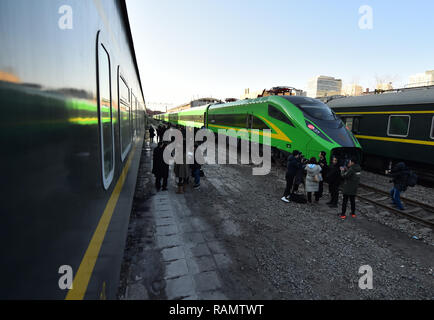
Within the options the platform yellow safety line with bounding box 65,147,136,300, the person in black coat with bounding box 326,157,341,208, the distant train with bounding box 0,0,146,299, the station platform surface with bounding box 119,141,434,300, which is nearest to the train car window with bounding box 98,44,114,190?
the distant train with bounding box 0,0,146,299

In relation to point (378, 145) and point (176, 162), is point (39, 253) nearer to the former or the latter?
point (176, 162)

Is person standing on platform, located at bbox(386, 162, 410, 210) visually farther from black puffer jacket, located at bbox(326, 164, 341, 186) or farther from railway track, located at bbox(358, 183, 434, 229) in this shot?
black puffer jacket, located at bbox(326, 164, 341, 186)

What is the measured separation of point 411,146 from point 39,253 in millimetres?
11665

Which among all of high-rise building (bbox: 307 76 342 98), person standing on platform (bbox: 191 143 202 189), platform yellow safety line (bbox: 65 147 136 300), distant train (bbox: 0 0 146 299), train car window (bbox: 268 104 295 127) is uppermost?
high-rise building (bbox: 307 76 342 98)

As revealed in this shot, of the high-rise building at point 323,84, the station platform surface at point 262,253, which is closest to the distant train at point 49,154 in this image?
the station platform surface at point 262,253

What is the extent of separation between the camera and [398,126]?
968cm

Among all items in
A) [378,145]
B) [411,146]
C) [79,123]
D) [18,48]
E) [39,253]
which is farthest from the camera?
[378,145]

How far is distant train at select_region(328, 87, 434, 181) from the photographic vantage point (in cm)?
871

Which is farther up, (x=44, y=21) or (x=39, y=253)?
(x=44, y=21)

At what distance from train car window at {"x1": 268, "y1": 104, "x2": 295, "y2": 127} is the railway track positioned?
3730 mm

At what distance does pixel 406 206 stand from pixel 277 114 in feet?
18.7

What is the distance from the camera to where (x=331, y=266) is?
4.22m

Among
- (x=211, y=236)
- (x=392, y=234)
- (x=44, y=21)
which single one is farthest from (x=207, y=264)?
(x=392, y=234)

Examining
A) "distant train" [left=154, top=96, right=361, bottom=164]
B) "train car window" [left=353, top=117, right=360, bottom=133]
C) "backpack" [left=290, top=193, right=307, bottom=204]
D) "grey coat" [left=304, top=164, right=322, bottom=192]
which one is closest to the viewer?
"grey coat" [left=304, top=164, right=322, bottom=192]
